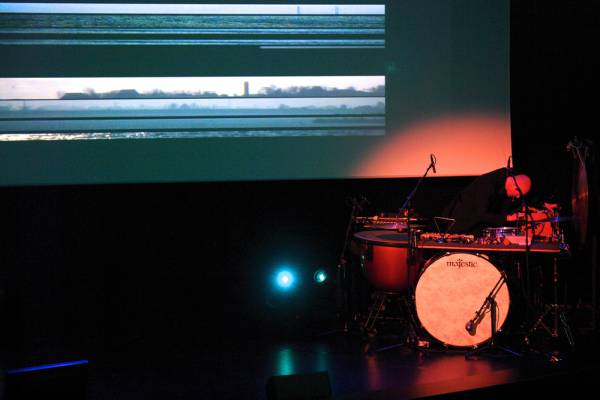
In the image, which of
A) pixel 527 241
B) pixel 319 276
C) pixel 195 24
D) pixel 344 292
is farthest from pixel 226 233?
pixel 527 241

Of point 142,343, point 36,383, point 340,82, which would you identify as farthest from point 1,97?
point 36,383

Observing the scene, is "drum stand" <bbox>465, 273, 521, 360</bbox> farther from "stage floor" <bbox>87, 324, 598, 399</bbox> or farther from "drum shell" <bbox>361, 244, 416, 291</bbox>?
"drum shell" <bbox>361, 244, 416, 291</bbox>

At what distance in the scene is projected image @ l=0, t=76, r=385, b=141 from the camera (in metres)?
4.92

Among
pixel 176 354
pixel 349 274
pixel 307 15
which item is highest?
pixel 307 15

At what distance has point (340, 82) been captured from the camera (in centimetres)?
525

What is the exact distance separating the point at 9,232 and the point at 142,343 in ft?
4.54

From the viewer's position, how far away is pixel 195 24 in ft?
16.7

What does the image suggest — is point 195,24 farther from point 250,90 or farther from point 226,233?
point 226,233

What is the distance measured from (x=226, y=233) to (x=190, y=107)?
1.09 m

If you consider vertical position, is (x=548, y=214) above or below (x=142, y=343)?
above

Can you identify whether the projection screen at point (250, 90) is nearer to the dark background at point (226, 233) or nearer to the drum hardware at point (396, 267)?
the dark background at point (226, 233)

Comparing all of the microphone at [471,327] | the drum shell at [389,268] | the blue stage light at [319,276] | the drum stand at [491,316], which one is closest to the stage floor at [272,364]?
the drum stand at [491,316]

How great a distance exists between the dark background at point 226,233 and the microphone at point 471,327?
130 cm

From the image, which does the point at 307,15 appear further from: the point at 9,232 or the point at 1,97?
the point at 9,232
